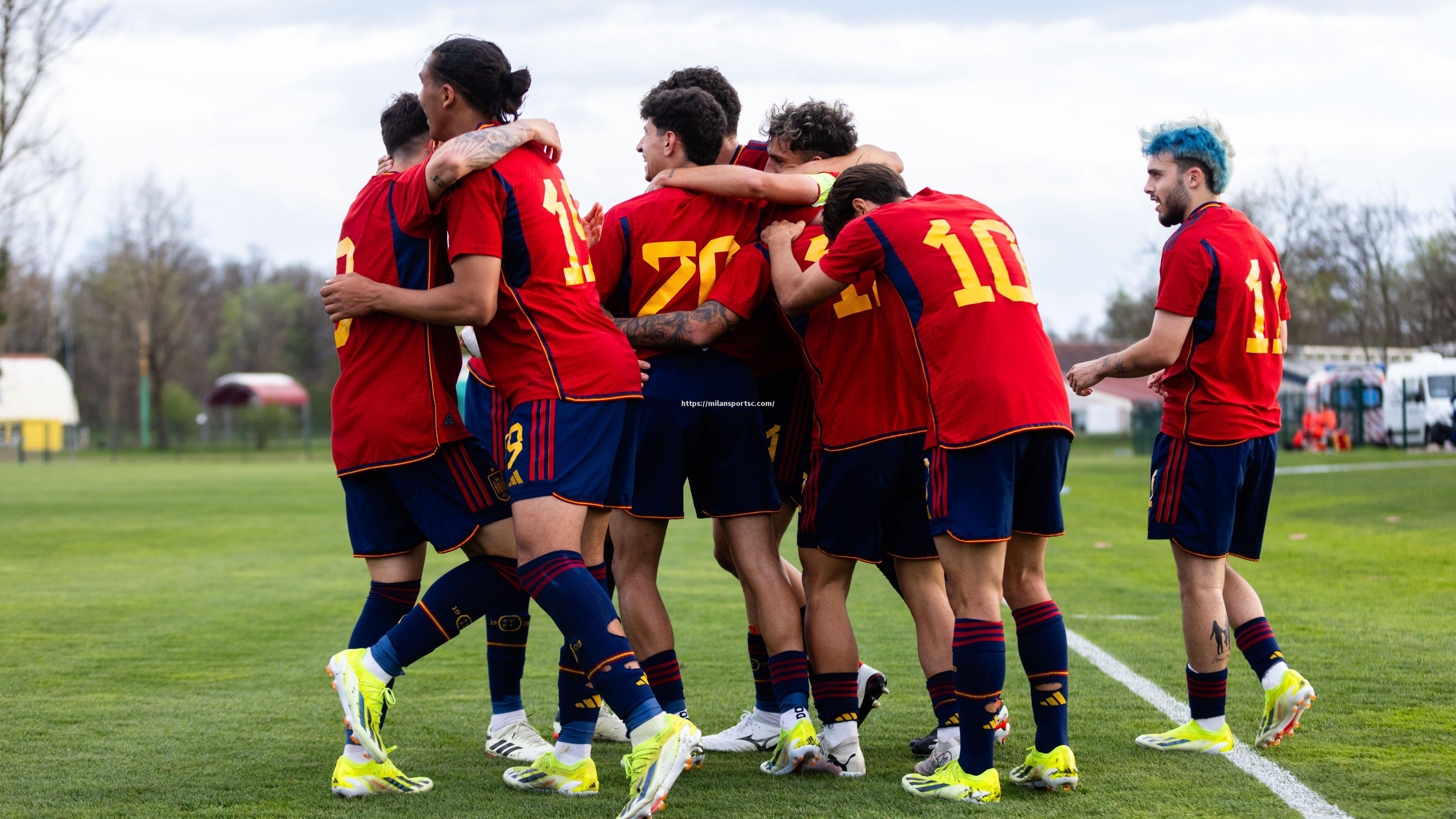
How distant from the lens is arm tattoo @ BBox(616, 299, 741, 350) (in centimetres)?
391

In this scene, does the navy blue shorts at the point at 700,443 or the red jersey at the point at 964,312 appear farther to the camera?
the navy blue shorts at the point at 700,443

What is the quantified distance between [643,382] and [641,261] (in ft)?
1.47

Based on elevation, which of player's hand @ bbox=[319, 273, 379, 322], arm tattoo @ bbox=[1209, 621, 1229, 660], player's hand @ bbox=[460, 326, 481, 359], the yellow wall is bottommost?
the yellow wall

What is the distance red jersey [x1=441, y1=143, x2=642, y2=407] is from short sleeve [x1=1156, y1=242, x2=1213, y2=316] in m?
1.94

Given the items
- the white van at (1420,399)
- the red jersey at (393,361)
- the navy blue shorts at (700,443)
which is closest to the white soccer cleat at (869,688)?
the navy blue shorts at (700,443)

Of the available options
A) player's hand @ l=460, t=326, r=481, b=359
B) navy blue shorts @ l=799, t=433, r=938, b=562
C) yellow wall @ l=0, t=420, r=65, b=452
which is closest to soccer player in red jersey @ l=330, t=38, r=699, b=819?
navy blue shorts @ l=799, t=433, r=938, b=562

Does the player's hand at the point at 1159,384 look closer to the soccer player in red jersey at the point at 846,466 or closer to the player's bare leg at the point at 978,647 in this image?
the soccer player in red jersey at the point at 846,466

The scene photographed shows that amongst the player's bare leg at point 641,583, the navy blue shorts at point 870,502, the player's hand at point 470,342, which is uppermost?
the player's hand at point 470,342

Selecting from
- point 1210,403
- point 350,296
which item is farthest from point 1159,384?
point 350,296

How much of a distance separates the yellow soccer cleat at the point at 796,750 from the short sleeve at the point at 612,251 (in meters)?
1.63

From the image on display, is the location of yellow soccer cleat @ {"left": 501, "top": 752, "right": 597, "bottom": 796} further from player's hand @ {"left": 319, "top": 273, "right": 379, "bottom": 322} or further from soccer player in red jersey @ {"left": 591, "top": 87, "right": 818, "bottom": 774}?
player's hand @ {"left": 319, "top": 273, "right": 379, "bottom": 322}

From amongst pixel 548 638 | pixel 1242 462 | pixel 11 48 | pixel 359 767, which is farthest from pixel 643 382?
pixel 11 48

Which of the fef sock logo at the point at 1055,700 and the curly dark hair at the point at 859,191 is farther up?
the curly dark hair at the point at 859,191

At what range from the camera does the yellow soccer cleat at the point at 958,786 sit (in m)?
3.46
